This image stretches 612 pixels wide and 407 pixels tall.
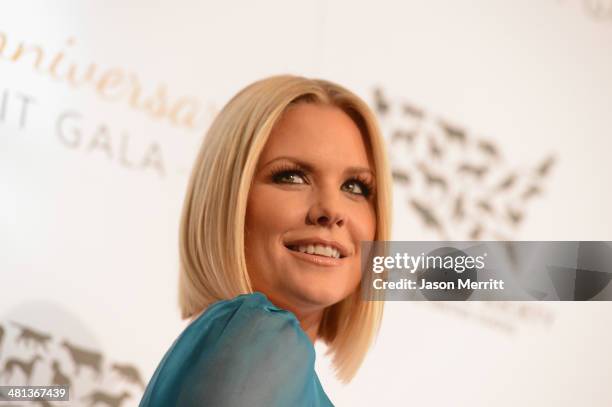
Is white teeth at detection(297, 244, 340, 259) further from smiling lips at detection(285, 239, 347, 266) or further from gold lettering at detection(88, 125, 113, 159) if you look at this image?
gold lettering at detection(88, 125, 113, 159)

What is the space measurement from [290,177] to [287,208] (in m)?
0.06

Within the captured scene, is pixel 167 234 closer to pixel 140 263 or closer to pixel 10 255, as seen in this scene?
pixel 140 263

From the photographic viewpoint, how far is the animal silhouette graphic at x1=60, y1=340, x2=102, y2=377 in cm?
153

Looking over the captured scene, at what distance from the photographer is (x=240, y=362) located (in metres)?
0.72

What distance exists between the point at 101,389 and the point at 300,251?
78 cm

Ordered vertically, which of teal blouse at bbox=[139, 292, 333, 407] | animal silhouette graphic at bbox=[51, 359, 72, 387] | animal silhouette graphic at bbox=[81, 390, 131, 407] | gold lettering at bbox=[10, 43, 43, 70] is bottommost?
animal silhouette graphic at bbox=[81, 390, 131, 407]

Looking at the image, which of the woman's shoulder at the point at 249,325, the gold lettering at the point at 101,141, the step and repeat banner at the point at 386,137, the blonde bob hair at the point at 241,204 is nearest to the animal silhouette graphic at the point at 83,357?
the step and repeat banner at the point at 386,137

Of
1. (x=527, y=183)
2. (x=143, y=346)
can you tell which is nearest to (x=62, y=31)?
(x=143, y=346)

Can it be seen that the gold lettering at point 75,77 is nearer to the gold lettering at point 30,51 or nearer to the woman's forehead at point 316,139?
the gold lettering at point 30,51

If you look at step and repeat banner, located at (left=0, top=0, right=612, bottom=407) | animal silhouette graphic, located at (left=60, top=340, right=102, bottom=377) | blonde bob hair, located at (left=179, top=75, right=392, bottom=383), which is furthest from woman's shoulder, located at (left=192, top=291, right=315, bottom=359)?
animal silhouette graphic, located at (left=60, top=340, right=102, bottom=377)

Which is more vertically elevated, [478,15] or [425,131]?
[478,15]

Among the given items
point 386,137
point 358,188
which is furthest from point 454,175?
point 358,188

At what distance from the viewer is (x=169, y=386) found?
0.79 meters

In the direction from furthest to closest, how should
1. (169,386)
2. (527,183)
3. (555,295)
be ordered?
(527,183), (555,295), (169,386)
